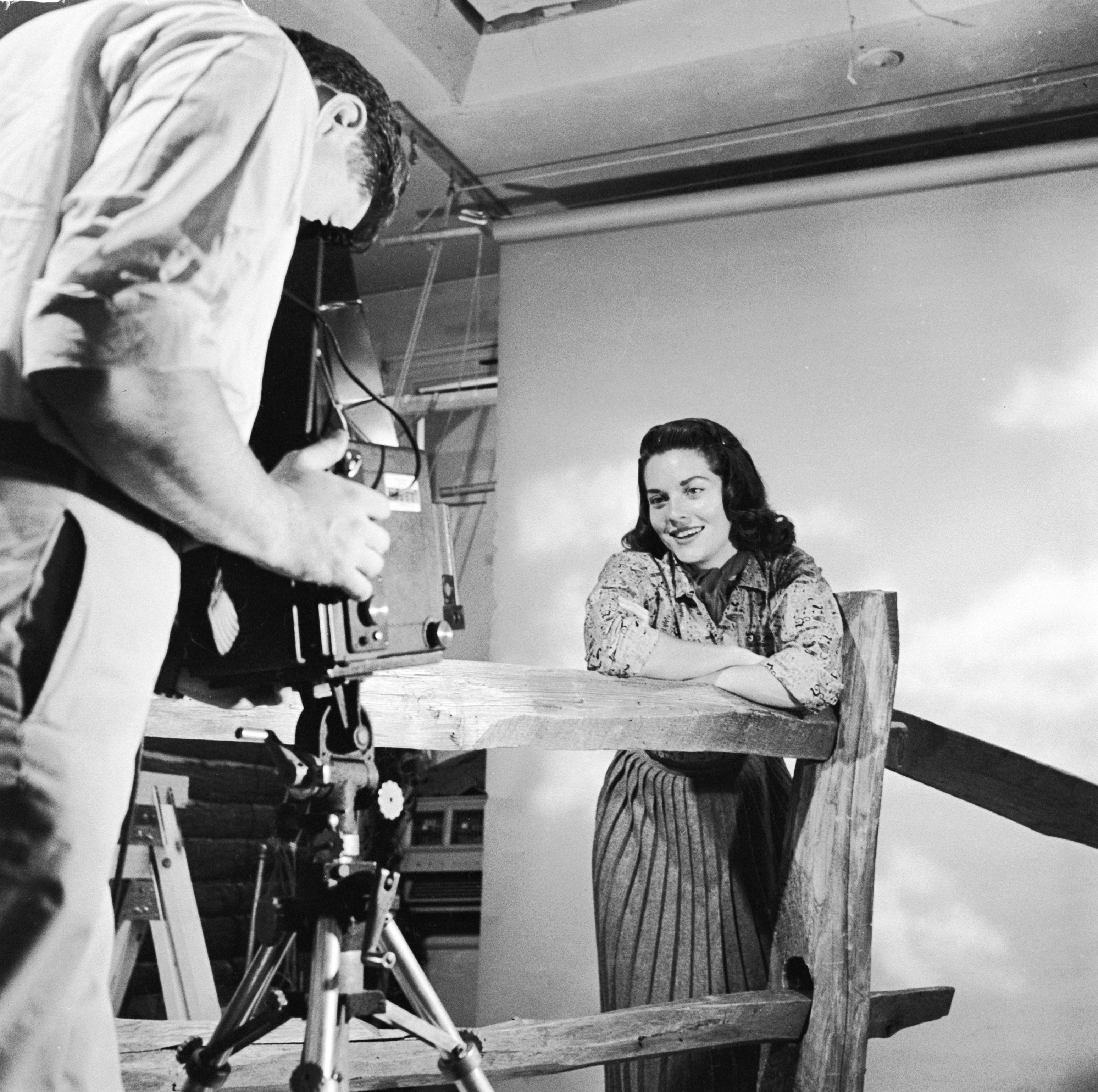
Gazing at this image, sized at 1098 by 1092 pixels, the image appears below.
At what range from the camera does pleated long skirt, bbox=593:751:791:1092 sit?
7.66 ft

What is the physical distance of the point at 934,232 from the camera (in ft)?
10.8

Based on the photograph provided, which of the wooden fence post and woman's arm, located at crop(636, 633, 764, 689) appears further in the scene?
woman's arm, located at crop(636, 633, 764, 689)

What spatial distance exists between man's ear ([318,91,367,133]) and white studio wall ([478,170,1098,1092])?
2.42 metres

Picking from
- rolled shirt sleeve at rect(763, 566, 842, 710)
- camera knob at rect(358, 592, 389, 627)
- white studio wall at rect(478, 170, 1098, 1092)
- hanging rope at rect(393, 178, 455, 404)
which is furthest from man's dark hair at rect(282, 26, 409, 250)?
white studio wall at rect(478, 170, 1098, 1092)

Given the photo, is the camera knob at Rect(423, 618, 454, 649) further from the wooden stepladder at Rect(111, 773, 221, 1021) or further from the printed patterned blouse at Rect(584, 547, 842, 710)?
the wooden stepladder at Rect(111, 773, 221, 1021)

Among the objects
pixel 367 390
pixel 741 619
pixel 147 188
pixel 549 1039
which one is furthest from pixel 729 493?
pixel 147 188

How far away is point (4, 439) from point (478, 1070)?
67 centimetres

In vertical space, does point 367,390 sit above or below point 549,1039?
above

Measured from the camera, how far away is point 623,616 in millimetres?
2416

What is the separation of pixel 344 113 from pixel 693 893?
177cm

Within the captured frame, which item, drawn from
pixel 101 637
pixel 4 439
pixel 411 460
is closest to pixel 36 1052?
pixel 101 637

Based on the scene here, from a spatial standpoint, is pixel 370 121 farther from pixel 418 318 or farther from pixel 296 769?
pixel 418 318

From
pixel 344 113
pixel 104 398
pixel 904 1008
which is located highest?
pixel 344 113

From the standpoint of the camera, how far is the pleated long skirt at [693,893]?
7.66 feet
